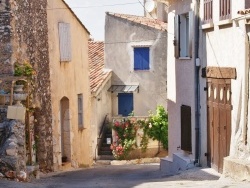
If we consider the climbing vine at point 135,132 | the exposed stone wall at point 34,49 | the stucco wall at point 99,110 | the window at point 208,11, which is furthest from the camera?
the stucco wall at point 99,110

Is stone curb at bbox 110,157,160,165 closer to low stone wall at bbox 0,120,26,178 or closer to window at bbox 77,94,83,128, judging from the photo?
window at bbox 77,94,83,128

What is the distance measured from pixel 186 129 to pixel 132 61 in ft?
44.8

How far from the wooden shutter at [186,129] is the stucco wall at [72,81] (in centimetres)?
467

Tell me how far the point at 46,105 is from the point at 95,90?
32.4ft

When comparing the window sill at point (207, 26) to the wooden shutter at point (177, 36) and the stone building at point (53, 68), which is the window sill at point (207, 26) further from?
the stone building at point (53, 68)

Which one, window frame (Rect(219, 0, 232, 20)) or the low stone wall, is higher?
window frame (Rect(219, 0, 232, 20))

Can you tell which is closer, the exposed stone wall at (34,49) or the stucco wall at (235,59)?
the stucco wall at (235,59)

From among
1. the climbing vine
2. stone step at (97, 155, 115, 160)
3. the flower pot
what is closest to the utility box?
the flower pot

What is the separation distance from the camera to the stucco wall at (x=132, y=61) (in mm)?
31094

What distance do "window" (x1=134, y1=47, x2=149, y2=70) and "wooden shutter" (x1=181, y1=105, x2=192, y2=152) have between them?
1291cm

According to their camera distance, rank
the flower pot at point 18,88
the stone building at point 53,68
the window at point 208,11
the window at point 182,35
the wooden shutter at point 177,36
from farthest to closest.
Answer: the wooden shutter at point 177,36 < the window at point 182,35 < the stone building at point 53,68 < the flower pot at point 18,88 < the window at point 208,11

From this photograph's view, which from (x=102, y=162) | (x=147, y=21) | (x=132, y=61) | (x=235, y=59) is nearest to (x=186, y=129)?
(x=235, y=59)

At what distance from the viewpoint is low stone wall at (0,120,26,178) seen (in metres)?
14.0

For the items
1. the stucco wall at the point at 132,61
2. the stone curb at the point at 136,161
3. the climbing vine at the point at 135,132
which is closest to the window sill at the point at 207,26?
the stone curb at the point at 136,161
